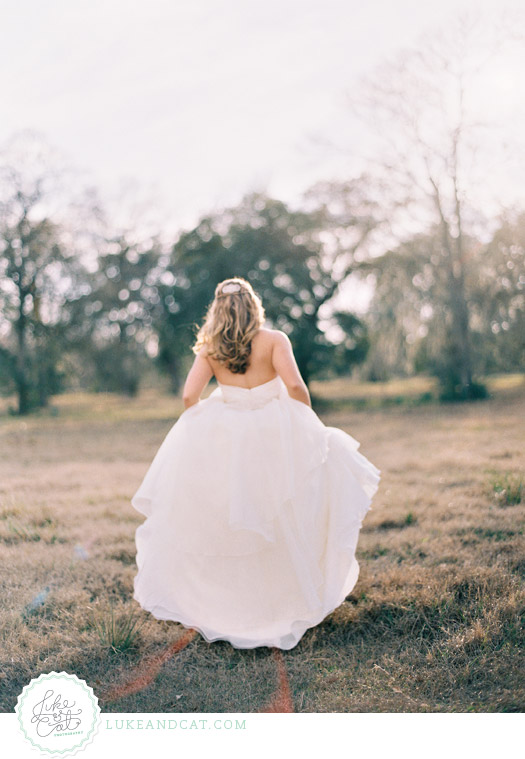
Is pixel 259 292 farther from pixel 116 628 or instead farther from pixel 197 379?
pixel 116 628

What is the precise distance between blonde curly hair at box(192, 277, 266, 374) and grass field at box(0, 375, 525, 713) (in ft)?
4.45

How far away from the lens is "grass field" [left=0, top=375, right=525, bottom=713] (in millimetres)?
2240

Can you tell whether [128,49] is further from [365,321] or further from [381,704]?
[365,321]

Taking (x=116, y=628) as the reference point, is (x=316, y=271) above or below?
above

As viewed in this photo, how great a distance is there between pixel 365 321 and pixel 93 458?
31.0 feet

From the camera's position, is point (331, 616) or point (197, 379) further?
point (197, 379)

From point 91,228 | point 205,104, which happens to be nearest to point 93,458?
point 205,104

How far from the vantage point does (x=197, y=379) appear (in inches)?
114

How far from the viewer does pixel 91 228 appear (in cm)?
1370

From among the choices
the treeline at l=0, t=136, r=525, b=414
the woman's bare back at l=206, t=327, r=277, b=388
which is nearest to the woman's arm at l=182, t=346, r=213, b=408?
the woman's bare back at l=206, t=327, r=277, b=388

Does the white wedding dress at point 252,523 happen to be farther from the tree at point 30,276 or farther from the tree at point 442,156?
the tree at point 30,276
